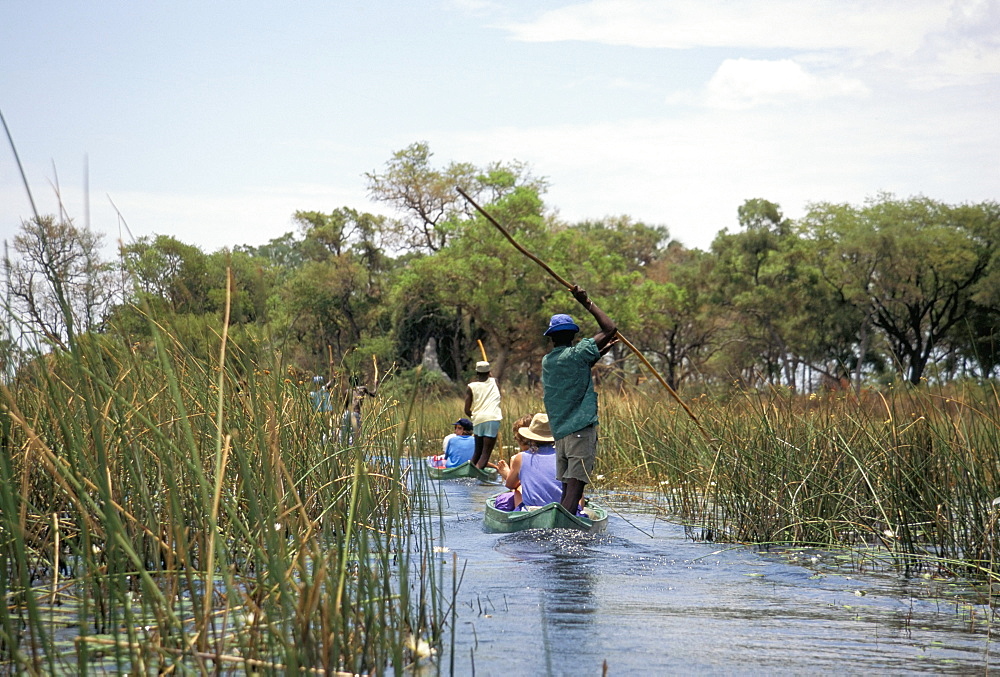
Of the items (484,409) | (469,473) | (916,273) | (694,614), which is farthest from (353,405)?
(916,273)

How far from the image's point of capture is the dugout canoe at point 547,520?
823 centimetres

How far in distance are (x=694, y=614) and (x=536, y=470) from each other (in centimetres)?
372

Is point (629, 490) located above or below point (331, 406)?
below

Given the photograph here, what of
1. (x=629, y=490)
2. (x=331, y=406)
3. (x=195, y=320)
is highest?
(x=195, y=320)

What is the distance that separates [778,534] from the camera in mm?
7594

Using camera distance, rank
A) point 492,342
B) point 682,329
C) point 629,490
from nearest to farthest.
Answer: point 629,490
point 492,342
point 682,329

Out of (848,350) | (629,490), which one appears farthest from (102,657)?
(848,350)

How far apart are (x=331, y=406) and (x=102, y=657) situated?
7.82 feet

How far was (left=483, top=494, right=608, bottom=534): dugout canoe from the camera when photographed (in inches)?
324

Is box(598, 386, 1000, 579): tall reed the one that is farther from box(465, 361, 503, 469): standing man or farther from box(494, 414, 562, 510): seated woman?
box(465, 361, 503, 469): standing man

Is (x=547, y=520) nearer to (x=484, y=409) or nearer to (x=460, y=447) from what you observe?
(x=484, y=409)

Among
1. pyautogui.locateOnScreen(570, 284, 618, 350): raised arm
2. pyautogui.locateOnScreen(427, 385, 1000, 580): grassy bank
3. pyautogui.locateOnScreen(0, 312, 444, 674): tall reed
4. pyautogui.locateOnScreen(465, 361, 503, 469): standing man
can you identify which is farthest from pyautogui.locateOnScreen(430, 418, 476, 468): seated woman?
pyautogui.locateOnScreen(0, 312, 444, 674): tall reed

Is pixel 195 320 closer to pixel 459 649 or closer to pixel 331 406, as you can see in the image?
pixel 331 406

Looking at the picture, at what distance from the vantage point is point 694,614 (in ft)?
18.2
